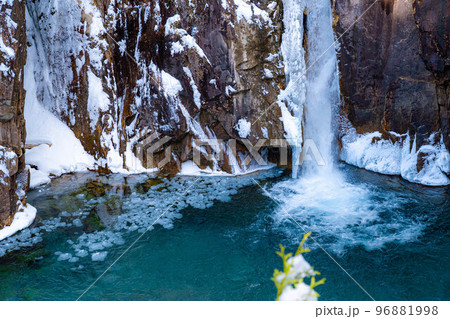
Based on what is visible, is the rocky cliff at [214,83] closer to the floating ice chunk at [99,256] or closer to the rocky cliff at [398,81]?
the rocky cliff at [398,81]

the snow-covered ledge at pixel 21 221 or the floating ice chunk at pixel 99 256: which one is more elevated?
the snow-covered ledge at pixel 21 221

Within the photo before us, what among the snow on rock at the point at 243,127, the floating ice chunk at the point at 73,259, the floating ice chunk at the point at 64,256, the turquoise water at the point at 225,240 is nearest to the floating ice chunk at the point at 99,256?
the turquoise water at the point at 225,240

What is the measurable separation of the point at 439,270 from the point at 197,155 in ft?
20.5

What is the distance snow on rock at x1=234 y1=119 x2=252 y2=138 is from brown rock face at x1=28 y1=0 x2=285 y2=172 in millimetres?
85

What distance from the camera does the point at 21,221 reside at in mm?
6172

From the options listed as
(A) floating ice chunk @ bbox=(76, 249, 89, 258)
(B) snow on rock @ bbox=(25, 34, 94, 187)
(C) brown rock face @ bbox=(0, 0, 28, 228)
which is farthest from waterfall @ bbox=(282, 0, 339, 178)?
(C) brown rock face @ bbox=(0, 0, 28, 228)

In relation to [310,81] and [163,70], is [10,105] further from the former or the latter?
[310,81]

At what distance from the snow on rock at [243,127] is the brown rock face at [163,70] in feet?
0.28

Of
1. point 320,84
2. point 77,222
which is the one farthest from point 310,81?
point 77,222

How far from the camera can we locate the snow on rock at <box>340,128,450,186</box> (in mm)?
7613

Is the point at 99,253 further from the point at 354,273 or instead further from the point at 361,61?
the point at 361,61

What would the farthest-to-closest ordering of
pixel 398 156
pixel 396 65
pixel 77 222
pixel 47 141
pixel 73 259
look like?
pixel 47 141, pixel 398 156, pixel 396 65, pixel 77 222, pixel 73 259

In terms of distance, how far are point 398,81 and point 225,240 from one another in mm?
5989

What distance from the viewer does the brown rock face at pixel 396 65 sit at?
7.35 m
